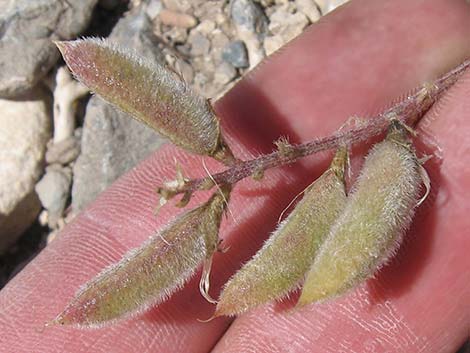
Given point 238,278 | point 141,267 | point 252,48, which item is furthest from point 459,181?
point 252,48

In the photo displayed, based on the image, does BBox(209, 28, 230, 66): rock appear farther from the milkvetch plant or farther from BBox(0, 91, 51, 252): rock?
the milkvetch plant

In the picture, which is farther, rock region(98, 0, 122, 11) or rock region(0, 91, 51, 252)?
rock region(98, 0, 122, 11)

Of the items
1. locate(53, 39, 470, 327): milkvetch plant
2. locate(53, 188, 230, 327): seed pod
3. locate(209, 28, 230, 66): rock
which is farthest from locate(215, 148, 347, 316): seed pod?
locate(209, 28, 230, 66): rock

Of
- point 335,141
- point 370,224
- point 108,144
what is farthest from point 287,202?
point 108,144

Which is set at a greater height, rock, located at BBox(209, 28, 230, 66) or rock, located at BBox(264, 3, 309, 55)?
A: rock, located at BBox(264, 3, 309, 55)

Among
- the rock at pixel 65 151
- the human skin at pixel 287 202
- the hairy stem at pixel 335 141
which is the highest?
the hairy stem at pixel 335 141

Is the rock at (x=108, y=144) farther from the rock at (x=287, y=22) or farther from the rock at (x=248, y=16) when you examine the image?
the rock at (x=287, y=22)

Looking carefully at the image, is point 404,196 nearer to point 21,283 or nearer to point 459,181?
point 459,181

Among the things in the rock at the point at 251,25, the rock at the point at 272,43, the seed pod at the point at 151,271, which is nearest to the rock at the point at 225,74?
the rock at the point at 251,25
